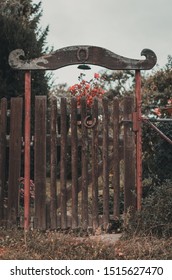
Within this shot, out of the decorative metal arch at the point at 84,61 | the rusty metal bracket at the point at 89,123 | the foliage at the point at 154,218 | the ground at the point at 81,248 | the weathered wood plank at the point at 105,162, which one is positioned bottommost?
the ground at the point at 81,248

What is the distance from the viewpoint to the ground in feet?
17.1

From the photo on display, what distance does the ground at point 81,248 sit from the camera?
17.1ft

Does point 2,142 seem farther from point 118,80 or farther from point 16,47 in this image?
point 118,80

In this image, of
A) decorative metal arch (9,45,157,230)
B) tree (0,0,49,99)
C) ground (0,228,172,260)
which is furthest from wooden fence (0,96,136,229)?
tree (0,0,49,99)

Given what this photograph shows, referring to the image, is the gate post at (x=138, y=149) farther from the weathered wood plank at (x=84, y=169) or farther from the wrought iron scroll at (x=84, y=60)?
the weathered wood plank at (x=84, y=169)

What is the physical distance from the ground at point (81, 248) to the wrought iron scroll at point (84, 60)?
88.9 inches

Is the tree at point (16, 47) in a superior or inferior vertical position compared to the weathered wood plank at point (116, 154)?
superior

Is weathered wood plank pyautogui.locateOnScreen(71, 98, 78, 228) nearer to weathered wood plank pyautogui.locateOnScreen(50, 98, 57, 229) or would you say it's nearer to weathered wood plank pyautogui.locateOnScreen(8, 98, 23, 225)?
weathered wood plank pyautogui.locateOnScreen(50, 98, 57, 229)

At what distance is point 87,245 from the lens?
548 cm

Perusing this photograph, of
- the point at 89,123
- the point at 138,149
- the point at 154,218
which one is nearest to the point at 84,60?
the point at 89,123

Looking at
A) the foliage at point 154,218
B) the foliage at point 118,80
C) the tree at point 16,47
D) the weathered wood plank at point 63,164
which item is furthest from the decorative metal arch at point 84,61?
the foliage at point 118,80

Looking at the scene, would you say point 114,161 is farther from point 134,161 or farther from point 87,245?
point 87,245
